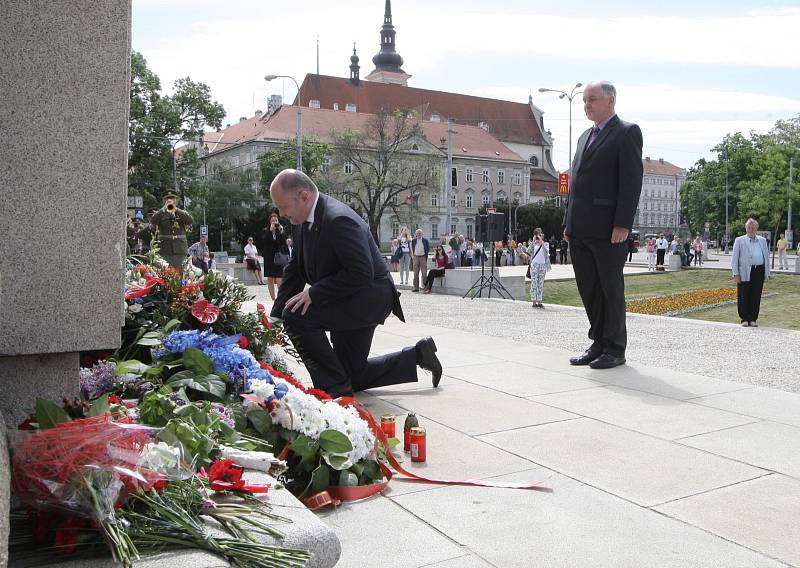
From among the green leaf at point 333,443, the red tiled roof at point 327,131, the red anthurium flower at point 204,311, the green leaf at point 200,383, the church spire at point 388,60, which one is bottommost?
the green leaf at point 333,443

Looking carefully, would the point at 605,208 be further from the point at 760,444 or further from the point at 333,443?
the point at 333,443

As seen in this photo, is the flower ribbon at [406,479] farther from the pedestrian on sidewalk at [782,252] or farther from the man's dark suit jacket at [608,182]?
the pedestrian on sidewalk at [782,252]

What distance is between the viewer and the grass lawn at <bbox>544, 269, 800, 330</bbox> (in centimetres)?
1495

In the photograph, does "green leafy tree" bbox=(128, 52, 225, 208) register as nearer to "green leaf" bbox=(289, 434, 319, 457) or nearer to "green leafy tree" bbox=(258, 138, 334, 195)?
"green leafy tree" bbox=(258, 138, 334, 195)

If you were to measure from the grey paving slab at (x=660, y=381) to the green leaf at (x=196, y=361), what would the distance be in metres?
3.51

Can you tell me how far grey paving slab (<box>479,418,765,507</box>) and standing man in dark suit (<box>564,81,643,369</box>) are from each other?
2.33 meters

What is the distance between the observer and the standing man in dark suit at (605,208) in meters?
6.89

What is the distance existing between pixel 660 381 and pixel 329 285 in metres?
2.89

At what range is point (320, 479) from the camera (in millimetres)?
3500

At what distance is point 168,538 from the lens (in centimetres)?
234

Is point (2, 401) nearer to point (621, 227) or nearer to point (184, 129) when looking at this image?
point (621, 227)

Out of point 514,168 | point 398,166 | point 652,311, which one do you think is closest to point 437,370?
point 652,311

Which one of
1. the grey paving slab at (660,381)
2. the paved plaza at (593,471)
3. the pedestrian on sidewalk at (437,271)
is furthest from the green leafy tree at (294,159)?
the paved plaza at (593,471)

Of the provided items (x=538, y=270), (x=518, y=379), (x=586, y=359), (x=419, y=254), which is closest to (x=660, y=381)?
(x=586, y=359)
